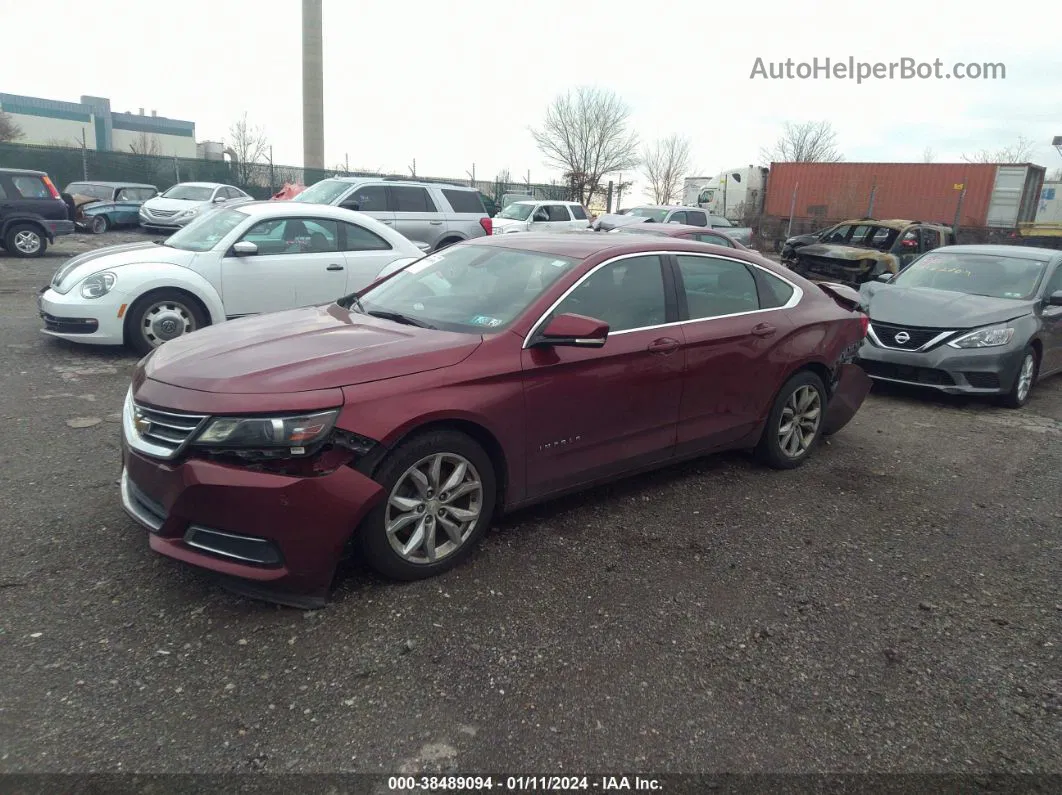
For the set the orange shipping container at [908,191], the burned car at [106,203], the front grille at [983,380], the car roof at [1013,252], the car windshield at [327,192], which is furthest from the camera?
the orange shipping container at [908,191]

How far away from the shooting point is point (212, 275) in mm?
7469

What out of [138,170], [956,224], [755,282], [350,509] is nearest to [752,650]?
[350,509]

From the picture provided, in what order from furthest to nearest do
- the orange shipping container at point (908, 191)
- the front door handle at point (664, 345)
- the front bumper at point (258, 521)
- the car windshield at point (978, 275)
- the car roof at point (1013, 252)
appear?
the orange shipping container at point (908, 191) < the car roof at point (1013, 252) < the car windshield at point (978, 275) < the front door handle at point (664, 345) < the front bumper at point (258, 521)

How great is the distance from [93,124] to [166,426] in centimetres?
9377

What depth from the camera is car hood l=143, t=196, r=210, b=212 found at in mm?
21125

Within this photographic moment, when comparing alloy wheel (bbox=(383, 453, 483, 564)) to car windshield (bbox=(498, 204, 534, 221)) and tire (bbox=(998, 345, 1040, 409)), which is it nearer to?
tire (bbox=(998, 345, 1040, 409))

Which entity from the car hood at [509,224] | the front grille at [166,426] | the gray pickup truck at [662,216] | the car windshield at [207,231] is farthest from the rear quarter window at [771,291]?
the car hood at [509,224]

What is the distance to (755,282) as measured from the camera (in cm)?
512

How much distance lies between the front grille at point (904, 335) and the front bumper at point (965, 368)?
10cm

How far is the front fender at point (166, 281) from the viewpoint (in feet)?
23.7

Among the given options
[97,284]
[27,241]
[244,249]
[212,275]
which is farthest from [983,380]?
[27,241]

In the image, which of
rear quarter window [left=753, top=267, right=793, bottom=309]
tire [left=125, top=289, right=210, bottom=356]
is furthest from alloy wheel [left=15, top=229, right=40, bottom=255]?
rear quarter window [left=753, top=267, right=793, bottom=309]

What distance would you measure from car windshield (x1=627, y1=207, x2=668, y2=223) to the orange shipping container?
10.4 metres

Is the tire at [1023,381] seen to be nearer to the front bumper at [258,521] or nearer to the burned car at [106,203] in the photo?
the front bumper at [258,521]
